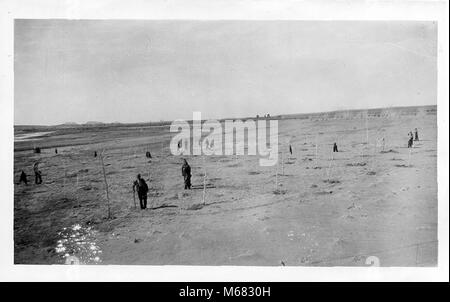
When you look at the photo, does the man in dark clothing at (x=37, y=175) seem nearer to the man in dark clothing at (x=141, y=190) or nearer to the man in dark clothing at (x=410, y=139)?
the man in dark clothing at (x=141, y=190)

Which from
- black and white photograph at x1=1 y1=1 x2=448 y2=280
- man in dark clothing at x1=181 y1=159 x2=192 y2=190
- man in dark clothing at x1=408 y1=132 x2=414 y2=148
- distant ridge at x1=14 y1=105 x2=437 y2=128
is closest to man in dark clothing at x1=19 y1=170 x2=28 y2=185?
black and white photograph at x1=1 y1=1 x2=448 y2=280

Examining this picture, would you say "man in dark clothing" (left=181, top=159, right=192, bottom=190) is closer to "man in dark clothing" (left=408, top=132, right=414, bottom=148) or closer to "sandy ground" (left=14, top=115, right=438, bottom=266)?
"sandy ground" (left=14, top=115, right=438, bottom=266)

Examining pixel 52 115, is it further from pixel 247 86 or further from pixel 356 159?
pixel 356 159

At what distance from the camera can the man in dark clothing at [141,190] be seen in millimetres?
6430

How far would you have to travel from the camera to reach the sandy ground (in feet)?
20.2

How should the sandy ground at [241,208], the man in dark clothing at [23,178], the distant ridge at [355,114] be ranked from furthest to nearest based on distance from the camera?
the distant ridge at [355,114], the man in dark clothing at [23,178], the sandy ground at [241,208]

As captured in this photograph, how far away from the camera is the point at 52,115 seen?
656 centimetres

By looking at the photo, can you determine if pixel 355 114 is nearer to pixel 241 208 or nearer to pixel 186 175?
pixel 241 208

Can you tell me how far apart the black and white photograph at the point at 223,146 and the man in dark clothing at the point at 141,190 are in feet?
0.08

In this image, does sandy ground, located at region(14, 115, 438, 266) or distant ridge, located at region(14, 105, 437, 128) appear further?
distant ridge, located at region(14, 105, 437, 128)

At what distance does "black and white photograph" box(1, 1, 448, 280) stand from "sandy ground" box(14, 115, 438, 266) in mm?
23

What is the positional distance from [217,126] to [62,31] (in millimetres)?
3139

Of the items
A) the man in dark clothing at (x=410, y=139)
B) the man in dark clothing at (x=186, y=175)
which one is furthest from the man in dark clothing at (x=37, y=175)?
the man in dark clothing at (x=410, y=139)
